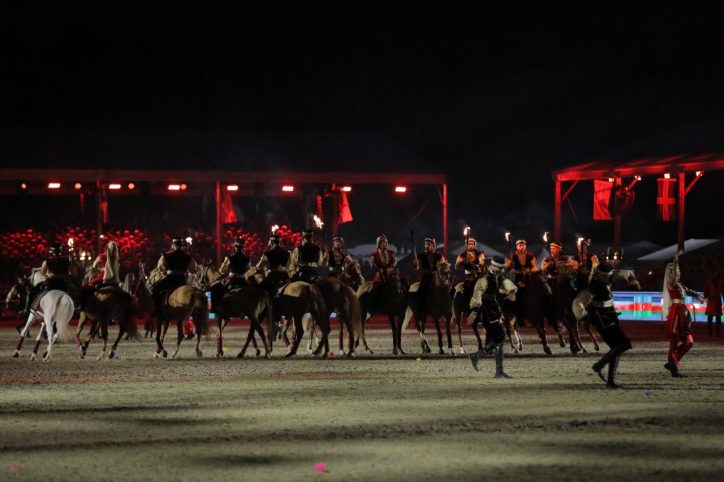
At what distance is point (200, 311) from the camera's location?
25.7 m

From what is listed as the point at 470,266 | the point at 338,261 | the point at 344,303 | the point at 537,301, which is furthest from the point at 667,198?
the point at 344,303

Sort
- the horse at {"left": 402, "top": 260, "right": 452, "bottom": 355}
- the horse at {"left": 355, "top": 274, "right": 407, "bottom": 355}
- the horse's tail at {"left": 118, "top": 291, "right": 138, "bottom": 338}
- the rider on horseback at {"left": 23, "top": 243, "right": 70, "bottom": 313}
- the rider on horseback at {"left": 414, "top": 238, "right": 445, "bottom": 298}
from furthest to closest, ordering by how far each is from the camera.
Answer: the horse at {"left": 355, "top": 274, "right": 407, "bottom": 355} < the rider on horseback at {"left": 414, "top": 238, "right": 445, "bottom": 298} < the horse at {"left": 402, "top": 260, "right": 452, "bottom": 355} < the horse's tail at {"left": 118, "top": 291, "right": 138, "bottom": 338} < the rider on horseback at {"left": 23, "top": 243, "right": 70, "bottom": 313}

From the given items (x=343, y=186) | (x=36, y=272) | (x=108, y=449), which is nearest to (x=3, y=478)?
(x=108, y=449)

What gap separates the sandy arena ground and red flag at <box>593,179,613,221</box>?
24.4m

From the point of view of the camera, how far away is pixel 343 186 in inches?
1970

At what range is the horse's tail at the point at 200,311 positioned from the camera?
82.1 ft

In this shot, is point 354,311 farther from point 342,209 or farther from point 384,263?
point 342,209

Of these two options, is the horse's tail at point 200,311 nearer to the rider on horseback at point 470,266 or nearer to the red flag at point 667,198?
the rider on horseback at point 470,266

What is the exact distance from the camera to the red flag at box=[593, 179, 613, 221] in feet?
155

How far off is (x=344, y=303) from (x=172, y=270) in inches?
131

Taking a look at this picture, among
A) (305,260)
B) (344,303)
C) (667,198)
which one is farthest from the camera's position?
(667,198)

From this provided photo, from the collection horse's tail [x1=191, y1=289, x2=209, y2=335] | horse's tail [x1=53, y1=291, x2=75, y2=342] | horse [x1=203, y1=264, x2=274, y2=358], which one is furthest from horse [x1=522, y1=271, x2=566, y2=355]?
horse's tail [x1=53, y1=291, x2=75, y2=342]

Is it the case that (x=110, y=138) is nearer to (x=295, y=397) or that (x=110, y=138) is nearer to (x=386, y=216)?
(x=386, y=216)

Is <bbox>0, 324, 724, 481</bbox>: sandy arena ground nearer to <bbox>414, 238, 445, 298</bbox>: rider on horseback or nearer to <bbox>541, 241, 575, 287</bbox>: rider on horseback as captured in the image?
<bbox>414, 238, 445, 298</bbox>: rider on horseback
